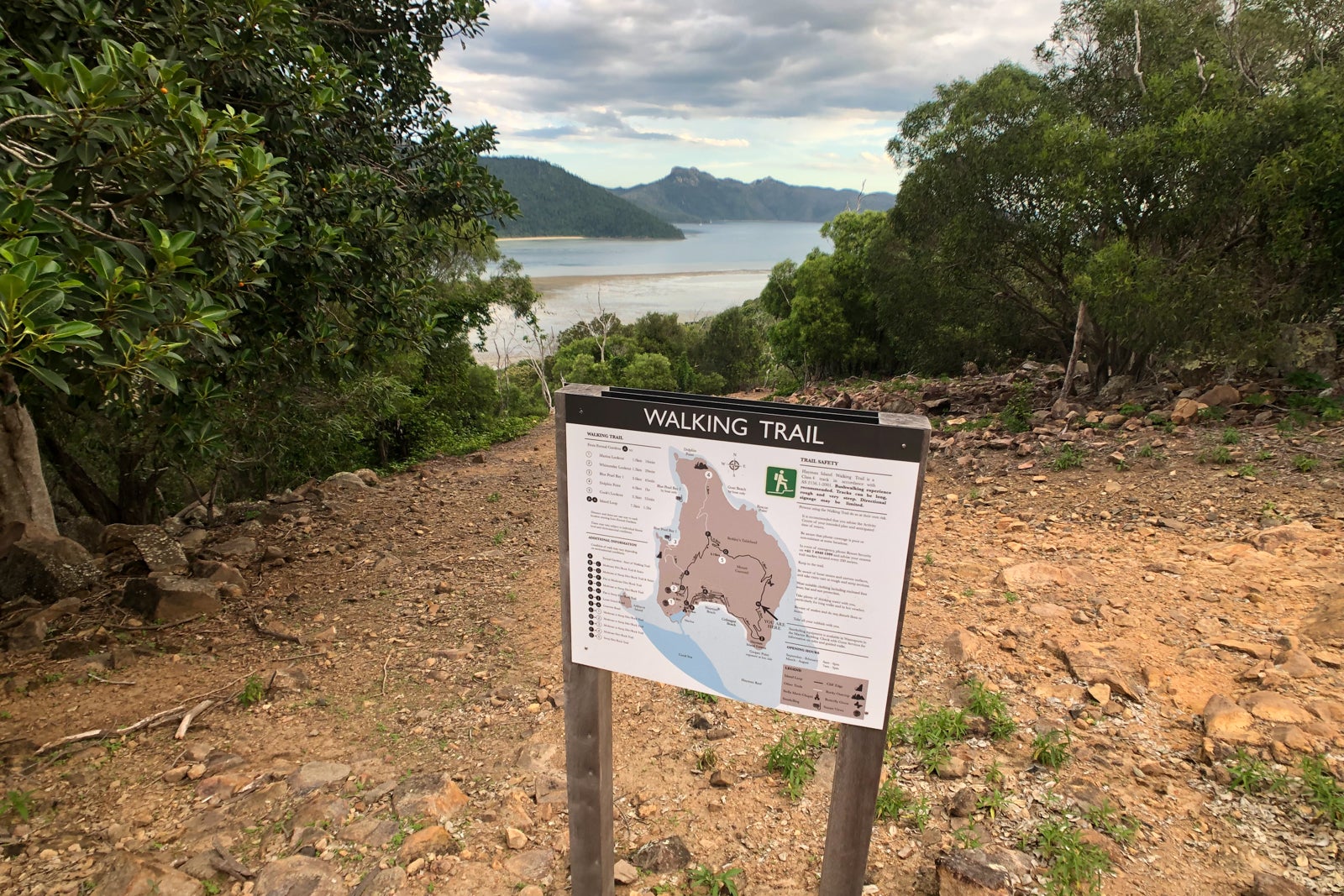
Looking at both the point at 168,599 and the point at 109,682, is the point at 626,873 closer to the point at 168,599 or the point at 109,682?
the point at 109,682

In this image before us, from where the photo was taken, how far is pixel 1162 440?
8.43 metres

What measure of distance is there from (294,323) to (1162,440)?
29.7 ft

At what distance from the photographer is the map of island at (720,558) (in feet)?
6.90

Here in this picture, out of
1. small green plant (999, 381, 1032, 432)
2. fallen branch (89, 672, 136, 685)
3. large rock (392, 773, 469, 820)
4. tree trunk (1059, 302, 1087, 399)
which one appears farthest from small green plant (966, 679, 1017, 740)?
tree trunk (1059, 302, 1087, 399)

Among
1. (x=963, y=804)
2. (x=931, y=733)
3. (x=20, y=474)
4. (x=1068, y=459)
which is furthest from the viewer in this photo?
(x=1068, y=459)

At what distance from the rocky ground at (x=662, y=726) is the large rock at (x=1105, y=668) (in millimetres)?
23

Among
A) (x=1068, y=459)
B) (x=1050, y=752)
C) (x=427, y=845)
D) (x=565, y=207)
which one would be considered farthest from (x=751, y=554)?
(x=565, y=207)

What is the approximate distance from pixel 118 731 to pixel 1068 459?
888 centimetres

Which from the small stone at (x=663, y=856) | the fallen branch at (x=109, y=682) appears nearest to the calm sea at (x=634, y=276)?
the fallen branch at (x=109, y=682)

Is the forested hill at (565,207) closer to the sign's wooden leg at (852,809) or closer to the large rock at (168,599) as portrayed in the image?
the large rock at (168,599)

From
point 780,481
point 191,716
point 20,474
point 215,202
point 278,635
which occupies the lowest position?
point 278,635

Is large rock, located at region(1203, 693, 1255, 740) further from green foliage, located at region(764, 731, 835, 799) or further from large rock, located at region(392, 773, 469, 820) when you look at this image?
large rock, located at region(392, 773, 469, 820)

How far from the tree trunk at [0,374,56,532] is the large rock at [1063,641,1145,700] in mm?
7563

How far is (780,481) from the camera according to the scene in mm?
2035
